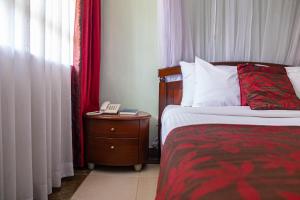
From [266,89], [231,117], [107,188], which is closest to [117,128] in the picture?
[107,188]

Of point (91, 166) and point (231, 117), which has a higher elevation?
point (231, 117)

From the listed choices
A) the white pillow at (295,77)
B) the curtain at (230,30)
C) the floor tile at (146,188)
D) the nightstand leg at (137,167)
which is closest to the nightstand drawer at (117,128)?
the nightstand leg at (137,167)

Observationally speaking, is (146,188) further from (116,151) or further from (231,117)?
(231,117)

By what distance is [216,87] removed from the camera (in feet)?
6.88

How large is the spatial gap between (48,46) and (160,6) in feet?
3.81

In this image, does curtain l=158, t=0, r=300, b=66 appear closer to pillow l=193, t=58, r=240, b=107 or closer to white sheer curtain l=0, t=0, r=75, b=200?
pillow l=193, t=58, r=240, b=107

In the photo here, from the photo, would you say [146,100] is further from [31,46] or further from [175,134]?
[175,134]

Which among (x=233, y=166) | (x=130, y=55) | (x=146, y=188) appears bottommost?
(x=146, y=188)

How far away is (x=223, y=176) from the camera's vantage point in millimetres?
614

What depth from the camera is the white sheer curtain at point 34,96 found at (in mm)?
1306

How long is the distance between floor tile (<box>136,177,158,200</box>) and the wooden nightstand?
0.20 meters

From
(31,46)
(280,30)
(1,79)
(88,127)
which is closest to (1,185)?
(1,79)

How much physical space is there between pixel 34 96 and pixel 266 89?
1561 mm

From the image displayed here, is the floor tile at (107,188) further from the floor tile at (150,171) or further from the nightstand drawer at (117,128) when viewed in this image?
the nightstand drawer at (117,128)
